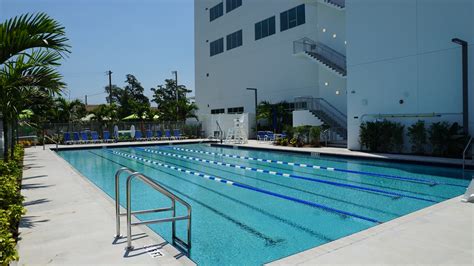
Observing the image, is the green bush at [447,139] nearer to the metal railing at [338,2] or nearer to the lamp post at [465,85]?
the lamp post at [465,85]

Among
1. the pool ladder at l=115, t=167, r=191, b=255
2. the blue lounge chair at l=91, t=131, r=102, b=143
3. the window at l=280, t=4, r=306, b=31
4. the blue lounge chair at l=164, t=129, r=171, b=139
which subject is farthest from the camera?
the blue lounge chair at l=164, t=129, r=171, b=139

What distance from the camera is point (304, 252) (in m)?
3.81

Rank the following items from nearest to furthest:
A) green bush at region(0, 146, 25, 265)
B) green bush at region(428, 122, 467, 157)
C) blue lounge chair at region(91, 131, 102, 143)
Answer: green bush at region(0, 146, 25, 265)
green bush at region(428, 122, 467, 157)
blue lounge chair at region(91, 131, 102, 143)

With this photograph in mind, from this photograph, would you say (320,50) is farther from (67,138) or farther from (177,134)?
(67,138)

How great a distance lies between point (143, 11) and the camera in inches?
649

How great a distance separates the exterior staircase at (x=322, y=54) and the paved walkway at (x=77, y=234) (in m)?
16.1

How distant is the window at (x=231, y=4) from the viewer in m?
29.7

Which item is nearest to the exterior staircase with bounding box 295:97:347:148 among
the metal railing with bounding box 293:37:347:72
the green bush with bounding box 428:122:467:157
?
the metal railing with bounding box 293:37:347:72

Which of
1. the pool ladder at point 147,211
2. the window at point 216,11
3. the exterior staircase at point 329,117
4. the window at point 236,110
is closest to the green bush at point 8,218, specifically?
the pool ladder at point 147,211

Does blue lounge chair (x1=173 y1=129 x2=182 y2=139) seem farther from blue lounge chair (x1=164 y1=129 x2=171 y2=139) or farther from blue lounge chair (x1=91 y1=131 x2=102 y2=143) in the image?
blue lounge chair (x1=91 y1=131 x2=102 y2=143)

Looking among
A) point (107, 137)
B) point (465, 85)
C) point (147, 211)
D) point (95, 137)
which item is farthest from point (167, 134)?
point (147, 211)

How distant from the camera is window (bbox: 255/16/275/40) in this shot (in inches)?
1020

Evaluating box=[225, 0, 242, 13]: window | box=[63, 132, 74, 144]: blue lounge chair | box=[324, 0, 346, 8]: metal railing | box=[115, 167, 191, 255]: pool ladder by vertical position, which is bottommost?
box=[115, 167, 191, 255]: pool ladder

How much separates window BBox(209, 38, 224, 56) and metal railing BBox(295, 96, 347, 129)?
42.3 feet
